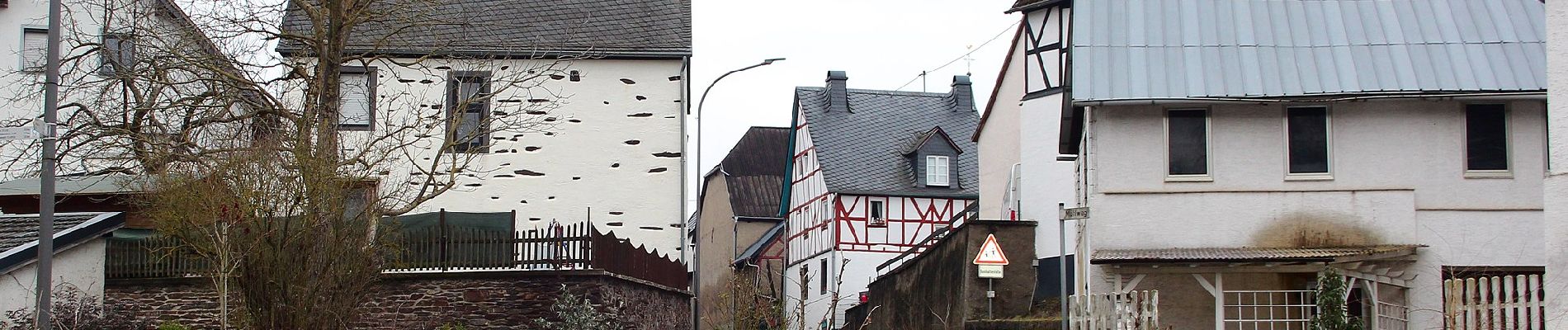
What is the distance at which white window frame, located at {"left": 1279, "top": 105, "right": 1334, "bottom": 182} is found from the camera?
62.8 feet

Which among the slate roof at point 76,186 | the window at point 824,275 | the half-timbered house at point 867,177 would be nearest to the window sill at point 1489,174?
the slate roof at point 76,186

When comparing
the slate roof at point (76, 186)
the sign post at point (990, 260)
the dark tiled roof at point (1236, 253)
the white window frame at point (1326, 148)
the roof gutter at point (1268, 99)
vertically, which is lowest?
the sign post at point (990, 260)

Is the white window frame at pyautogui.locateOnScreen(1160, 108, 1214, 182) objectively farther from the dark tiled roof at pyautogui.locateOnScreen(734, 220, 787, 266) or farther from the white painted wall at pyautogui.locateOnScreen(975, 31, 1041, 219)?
the dark tiled roof at pyautogui.locateOnScreen(734, 220, 787, 266)

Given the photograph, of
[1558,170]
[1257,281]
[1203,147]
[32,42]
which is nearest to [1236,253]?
[1257,281]

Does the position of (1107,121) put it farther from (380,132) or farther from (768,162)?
(768,162)

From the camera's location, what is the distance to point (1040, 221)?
3019 cm

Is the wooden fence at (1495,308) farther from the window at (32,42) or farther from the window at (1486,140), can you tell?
the window at (32,42)

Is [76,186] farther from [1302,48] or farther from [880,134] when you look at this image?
[880,134]

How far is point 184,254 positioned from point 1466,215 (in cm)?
1516

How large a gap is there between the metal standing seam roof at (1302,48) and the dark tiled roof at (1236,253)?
1743 millimetres

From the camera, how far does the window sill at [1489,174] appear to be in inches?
745

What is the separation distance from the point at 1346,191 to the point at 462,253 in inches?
420

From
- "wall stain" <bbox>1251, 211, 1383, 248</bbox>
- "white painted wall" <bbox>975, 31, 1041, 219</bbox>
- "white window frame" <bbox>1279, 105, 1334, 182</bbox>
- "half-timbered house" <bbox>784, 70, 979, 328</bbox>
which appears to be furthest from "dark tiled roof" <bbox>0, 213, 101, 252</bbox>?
"half-timbered house" <bbox>784, 70, 979, 328</bbox>

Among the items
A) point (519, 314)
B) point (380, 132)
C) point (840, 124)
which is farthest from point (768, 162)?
point (519, 314)
